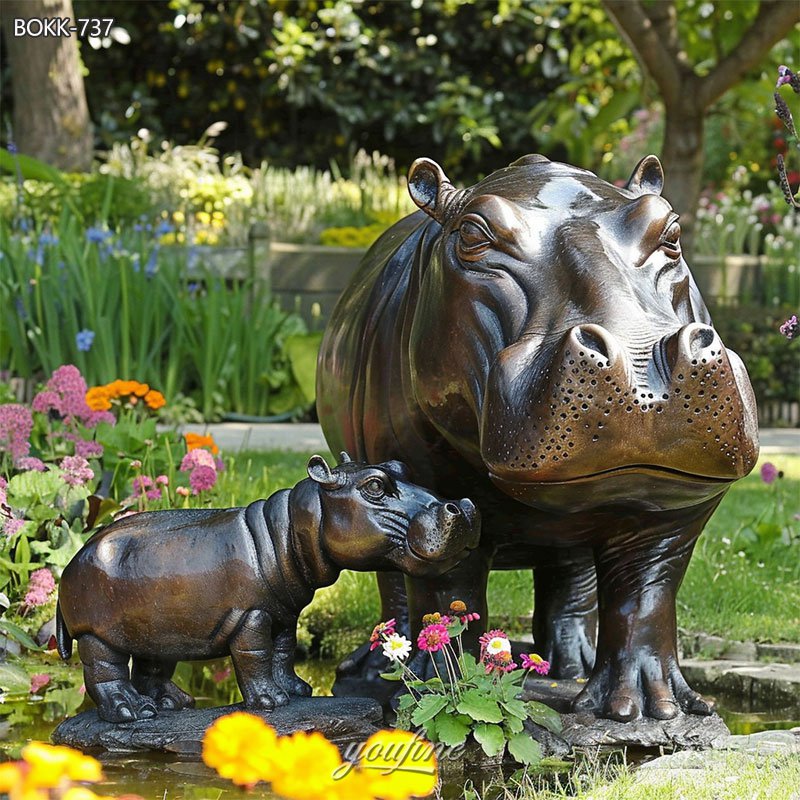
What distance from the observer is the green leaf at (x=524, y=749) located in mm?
2686

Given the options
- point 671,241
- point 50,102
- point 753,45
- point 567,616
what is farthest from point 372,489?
point 50,102

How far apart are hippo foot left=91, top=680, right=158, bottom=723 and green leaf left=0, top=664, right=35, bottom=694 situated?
468mm

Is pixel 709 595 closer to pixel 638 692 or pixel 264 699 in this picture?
pixel 638 692

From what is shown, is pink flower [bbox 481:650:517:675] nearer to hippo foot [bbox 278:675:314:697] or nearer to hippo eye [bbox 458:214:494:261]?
hippo foot [bbox 278:675:314:697]

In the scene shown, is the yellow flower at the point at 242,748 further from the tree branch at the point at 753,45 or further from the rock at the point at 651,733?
the tree branch at the point at 753,45

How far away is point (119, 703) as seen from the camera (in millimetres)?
2896

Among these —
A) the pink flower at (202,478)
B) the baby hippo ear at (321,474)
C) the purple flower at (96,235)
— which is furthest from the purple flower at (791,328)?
the purple flower at (96,235)

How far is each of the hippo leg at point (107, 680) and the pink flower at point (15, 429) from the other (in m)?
1.48

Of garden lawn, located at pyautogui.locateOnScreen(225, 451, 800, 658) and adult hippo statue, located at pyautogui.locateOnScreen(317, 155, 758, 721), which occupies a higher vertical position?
adult hippo statue, located at pyautogui.locateOnScreen(317, 155, 758, 721)

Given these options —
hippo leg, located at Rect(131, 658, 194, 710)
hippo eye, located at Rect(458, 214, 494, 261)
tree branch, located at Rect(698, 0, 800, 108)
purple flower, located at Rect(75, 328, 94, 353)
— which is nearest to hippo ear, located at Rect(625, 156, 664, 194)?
hippo eye, located at Rect(458, 214, 494, 261)

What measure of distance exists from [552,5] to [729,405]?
1352cm

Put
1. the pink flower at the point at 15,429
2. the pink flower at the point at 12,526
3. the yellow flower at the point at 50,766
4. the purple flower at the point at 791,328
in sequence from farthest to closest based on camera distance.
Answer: the pink flower at the point at 15,429 → the pink flower at the point at 12,526 → the purple flower at the point at 791,328 → the yellow flower at the point at 50,766

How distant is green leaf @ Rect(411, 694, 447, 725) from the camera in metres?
2.69

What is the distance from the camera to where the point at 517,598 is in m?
4.55
